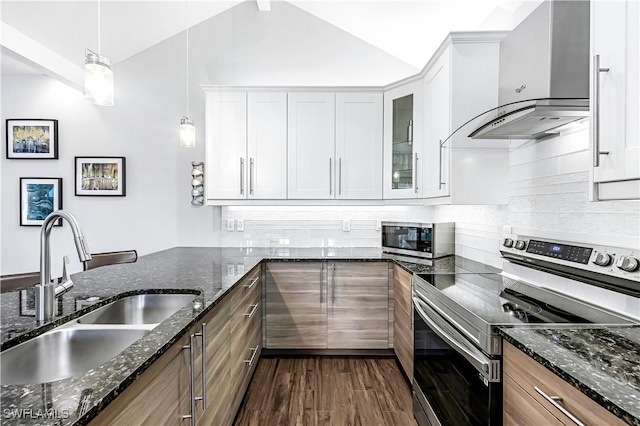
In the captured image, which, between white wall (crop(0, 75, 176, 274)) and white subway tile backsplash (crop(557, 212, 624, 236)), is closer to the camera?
white subway tile backsplash (crop(557, 212, 624, 236))

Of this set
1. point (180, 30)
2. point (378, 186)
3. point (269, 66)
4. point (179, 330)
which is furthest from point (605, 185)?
point (180, 30)

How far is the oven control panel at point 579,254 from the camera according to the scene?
1319mm

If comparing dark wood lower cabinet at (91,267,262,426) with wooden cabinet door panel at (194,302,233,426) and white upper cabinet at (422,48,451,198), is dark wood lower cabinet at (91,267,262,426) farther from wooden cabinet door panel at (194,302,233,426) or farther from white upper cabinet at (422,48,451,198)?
white upper cabinet at (422,48,451,198)

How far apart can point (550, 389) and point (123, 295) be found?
5.47 feet

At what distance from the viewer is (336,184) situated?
10.8 ft

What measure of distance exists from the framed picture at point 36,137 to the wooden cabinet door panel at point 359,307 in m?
3.15

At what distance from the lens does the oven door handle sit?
1263 millimetres

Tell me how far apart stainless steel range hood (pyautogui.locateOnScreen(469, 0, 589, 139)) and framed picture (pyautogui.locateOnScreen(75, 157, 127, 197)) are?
3.51 metres

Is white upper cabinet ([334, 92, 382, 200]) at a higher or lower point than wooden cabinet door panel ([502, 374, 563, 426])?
higher

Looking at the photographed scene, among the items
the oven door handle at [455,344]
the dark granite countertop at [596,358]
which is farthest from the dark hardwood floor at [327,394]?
the dark granite countertop at [596,358]

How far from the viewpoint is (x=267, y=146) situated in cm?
329

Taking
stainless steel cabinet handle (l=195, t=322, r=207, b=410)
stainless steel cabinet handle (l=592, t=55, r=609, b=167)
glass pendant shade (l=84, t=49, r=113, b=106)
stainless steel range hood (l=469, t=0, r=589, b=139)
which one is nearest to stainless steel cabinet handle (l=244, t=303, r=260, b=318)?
stainless steel cabinet handle (l=195, t=322, r=207, b=410)

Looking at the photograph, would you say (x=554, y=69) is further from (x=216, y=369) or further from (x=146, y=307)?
(x=146, y=307)

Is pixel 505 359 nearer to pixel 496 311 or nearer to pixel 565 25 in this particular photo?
pixel 496 311
